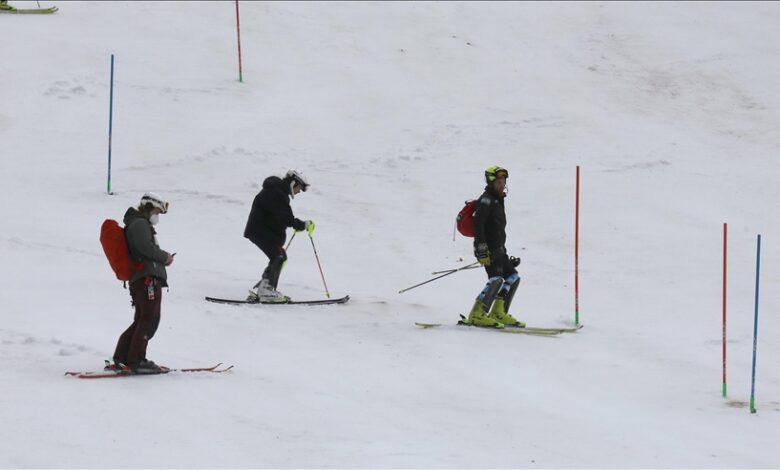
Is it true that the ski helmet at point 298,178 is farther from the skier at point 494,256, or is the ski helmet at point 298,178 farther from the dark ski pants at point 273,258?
the skier at point 494,256

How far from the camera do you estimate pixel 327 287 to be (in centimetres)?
1641

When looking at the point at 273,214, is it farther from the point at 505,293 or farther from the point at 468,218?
the point at 505,293

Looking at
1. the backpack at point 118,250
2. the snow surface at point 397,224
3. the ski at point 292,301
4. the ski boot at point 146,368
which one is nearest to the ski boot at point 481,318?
the snow surface at point 397,224

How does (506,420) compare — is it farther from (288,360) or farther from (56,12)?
(56,12)

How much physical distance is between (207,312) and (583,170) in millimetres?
9732

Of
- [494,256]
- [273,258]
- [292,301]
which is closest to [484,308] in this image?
[494,256]

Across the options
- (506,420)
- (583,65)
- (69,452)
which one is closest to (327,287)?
(506,420)

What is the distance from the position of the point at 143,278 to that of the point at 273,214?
13.8ft

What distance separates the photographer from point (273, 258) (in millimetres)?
15016

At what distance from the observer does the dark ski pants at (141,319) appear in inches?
430

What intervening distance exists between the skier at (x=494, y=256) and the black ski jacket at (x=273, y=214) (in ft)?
7.61

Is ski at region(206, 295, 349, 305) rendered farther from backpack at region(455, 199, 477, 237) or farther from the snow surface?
backpack at region(455, 199, 477, 237)

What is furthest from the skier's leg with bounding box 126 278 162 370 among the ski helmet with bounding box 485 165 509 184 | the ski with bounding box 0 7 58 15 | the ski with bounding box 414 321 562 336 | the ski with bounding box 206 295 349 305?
the ski with bounding box 0 7 58 15

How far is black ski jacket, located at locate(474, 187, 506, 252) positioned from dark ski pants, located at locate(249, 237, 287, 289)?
8.19ft
